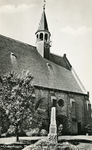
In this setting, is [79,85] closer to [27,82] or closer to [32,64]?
[32,64]

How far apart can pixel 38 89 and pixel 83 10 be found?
14.6 metres

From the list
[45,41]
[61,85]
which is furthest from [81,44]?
[45,41]

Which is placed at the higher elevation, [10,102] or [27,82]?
[27,82]

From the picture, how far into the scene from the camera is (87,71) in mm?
15883

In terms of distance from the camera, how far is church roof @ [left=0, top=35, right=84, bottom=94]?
27.7 m

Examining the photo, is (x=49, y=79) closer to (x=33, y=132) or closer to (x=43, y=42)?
(x=43, y=42)

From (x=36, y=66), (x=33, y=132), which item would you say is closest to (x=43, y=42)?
(x=36, y=66)

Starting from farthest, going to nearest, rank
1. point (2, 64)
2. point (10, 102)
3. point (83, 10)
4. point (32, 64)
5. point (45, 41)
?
point (45, 41) < point (32, 64) < point (2, 64) < point (10, 102) < point (83, 10)

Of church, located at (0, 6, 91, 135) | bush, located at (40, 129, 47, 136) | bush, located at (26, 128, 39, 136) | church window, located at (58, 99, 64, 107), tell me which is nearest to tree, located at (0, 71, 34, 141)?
bush, located at (26, 128, 39, 136)

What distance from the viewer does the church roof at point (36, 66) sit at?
1092 inches

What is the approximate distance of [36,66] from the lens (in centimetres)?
3031

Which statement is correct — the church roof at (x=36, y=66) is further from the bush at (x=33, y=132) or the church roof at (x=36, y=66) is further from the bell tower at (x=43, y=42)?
the bush at (x=33, y=132)

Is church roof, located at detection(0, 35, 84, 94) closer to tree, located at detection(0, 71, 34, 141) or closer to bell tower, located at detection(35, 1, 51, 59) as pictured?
bell tower, located at detection(35, 1, 51, 59)

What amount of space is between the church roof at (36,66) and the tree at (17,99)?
5910 mm
